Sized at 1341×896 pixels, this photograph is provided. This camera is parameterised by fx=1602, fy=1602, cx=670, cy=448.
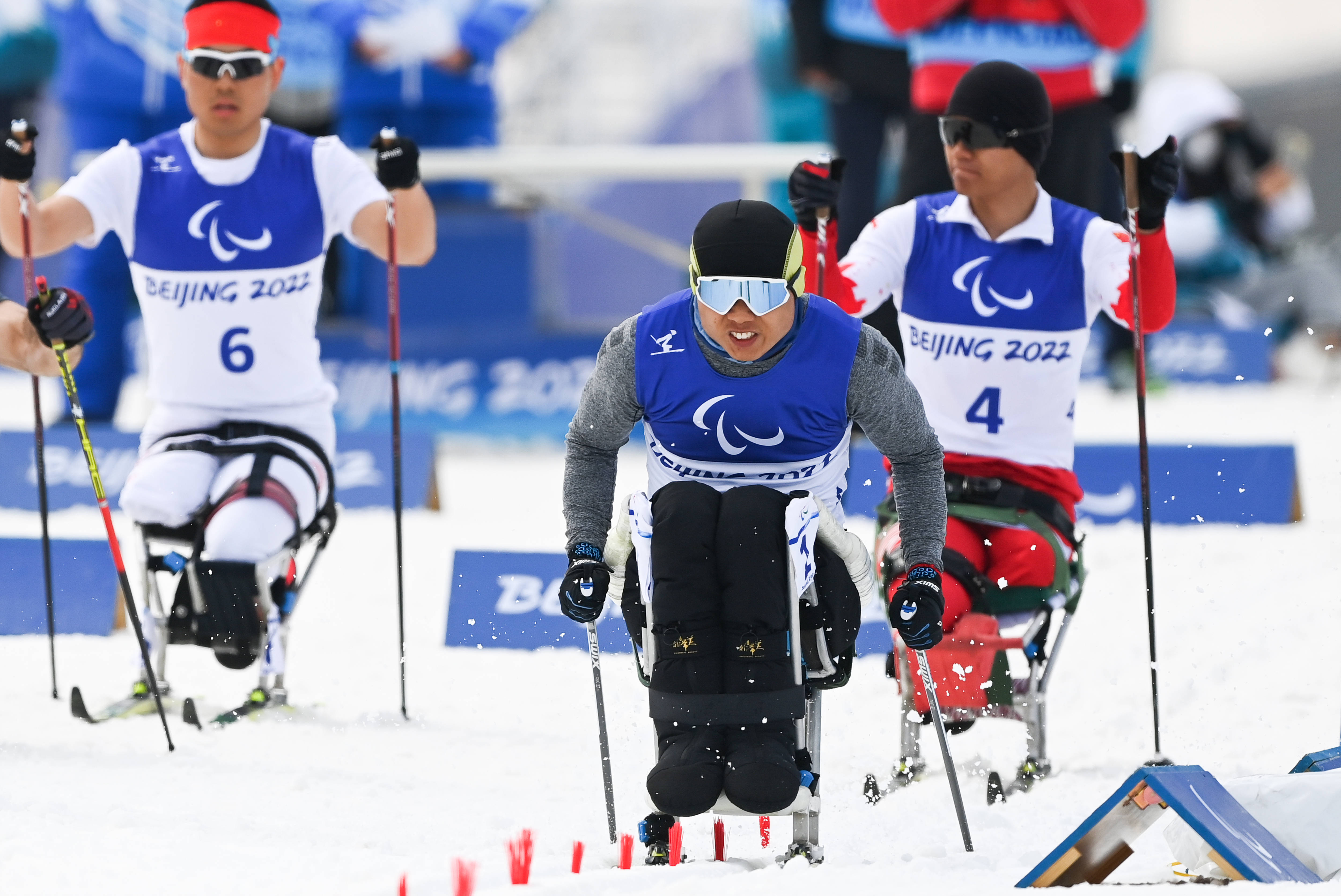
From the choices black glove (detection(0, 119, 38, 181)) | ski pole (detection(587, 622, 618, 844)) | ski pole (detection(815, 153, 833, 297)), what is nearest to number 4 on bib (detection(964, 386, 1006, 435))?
ski pole (detection(815, 153, 833, 297))

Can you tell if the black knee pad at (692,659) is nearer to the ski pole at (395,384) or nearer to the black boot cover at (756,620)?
the black boot cover at (756,620)

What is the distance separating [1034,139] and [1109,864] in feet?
7.03

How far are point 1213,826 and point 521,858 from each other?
126 cm

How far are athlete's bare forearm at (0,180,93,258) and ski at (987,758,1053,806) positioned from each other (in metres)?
3.07

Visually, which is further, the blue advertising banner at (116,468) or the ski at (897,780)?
the blue advertising banner at (116,468)

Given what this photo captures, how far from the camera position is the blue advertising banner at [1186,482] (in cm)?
673

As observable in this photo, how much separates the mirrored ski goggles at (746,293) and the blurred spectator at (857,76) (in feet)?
17.4

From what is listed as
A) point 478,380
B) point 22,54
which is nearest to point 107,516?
point 478,380

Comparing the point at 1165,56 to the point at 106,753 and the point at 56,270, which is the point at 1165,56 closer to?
the point at 56,270

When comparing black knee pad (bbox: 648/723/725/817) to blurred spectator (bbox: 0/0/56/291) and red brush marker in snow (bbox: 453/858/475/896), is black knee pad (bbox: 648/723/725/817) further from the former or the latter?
blurred spectator (bbox: 0/0/56/291)

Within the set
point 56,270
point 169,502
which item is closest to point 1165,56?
point 56,270

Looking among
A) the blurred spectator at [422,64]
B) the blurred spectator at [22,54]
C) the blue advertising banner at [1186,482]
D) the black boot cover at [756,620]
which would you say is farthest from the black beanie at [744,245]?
the blurred spectator at [22,54]

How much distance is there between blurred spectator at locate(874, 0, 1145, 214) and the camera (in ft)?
20.5

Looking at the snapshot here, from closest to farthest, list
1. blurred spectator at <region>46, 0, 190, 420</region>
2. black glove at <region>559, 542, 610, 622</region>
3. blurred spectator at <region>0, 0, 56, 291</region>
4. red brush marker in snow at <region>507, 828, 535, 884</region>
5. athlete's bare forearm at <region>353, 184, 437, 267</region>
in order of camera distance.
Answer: red brush marker in snow at <region>507, 828, 535, 884</region> < black glove at <region>559, 542, 610, 622</region> < athlete's bare forearm at <region>353, 184, 437, 267</region> < blurred spectator at <region>46, 0, 190, 420</region> < blurred spectator at <region>0, 0, 56, 291</region>
